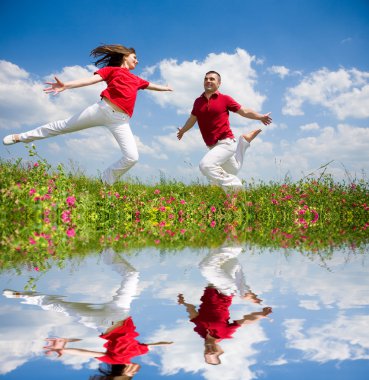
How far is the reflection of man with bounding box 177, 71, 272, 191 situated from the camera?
9.11 meters

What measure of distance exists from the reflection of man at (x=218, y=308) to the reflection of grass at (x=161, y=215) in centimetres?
138

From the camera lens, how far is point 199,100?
9.41 m

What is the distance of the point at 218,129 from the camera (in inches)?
363

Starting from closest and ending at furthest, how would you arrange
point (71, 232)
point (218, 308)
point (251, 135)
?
point (218, 308)
point (71, 232)
point (251, 135)

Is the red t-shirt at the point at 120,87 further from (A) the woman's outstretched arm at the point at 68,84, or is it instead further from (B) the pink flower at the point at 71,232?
(B) the pink flower at the point at 71,232

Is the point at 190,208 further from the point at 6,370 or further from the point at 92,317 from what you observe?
→ the point at 6,370

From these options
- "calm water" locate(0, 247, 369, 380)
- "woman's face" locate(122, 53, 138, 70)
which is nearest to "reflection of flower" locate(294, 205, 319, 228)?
"woman's face" locate(122, 53, 138, 70)

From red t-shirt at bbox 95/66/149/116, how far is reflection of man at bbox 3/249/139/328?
5.33 meters

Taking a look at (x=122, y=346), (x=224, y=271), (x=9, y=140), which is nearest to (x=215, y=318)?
A: (x=122, y=346)

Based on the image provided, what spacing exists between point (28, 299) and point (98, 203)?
20.3 feet

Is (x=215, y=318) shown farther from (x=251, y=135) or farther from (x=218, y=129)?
(x=251, y=135)

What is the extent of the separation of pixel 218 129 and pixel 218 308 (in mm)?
7058

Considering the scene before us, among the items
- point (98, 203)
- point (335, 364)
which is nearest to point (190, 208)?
point (98, 203)

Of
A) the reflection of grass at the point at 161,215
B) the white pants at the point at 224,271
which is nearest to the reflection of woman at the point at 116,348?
the white pants at the point at 224,271
